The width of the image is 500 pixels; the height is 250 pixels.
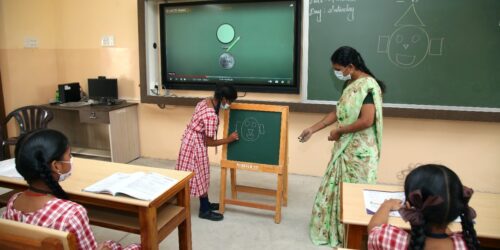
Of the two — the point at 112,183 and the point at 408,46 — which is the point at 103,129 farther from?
the point at 408,46

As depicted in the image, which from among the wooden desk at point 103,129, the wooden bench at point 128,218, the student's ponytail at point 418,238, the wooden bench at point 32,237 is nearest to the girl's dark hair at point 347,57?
the wooden bench at point 128,218

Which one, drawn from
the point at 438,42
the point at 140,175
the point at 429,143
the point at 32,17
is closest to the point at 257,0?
the point at 438,42

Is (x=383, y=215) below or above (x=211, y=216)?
above

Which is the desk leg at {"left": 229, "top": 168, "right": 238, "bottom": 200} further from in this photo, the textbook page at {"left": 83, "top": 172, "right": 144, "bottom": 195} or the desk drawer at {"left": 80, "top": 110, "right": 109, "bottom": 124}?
the desk drawer at {"left": 80, "top": 110, "right": 109, "bottom": 124}

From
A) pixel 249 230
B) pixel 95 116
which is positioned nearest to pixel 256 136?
pixel 249 230

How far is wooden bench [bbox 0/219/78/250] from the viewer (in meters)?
1.21

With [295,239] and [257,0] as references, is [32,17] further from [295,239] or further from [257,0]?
[295,239]

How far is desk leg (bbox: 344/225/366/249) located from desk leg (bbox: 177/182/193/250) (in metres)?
0.96

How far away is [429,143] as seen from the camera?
145 inches

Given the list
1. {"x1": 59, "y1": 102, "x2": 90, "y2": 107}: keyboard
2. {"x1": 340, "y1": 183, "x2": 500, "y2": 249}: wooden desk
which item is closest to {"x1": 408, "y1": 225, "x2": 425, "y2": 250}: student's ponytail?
{"x1": 340, "y1": 183, "x2": 500, "y2": 249}: wooden desk

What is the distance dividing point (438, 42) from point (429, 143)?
0.99 meters

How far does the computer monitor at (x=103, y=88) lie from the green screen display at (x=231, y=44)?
70 centimetres

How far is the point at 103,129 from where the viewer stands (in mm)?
4961

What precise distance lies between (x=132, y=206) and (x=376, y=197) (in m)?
1.22
